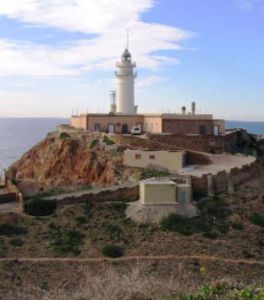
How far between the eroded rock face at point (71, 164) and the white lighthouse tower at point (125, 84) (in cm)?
730

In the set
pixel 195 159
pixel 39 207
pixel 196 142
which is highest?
pixel 196 142

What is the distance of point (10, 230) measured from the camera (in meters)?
26.6

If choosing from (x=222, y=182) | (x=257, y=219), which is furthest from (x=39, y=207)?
(x=257, y=219)

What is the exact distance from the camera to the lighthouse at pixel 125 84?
48.3m

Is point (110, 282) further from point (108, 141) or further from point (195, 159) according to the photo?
point (108, 141)

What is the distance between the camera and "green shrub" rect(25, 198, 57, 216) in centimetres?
2834

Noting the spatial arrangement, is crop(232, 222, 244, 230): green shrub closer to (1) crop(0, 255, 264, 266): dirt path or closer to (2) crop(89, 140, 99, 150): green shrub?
(1) crop(0, 255, 264, 266): dirt path

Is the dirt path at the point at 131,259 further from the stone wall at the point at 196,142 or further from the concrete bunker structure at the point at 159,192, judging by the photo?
the stone wall at the point at 196,142

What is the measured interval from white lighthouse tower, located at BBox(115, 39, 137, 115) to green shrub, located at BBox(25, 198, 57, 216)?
2090 centimetres

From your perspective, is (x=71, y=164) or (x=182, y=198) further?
(x=71, y=164)

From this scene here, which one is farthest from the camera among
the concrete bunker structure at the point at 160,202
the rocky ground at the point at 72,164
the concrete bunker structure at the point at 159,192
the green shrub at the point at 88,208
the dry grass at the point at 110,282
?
the rocky ground at the point at 72,164

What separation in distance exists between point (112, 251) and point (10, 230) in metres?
5.12

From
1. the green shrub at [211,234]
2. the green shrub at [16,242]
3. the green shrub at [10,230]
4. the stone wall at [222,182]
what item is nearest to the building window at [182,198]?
the stone wall at [222,182]

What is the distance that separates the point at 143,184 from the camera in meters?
29.2
